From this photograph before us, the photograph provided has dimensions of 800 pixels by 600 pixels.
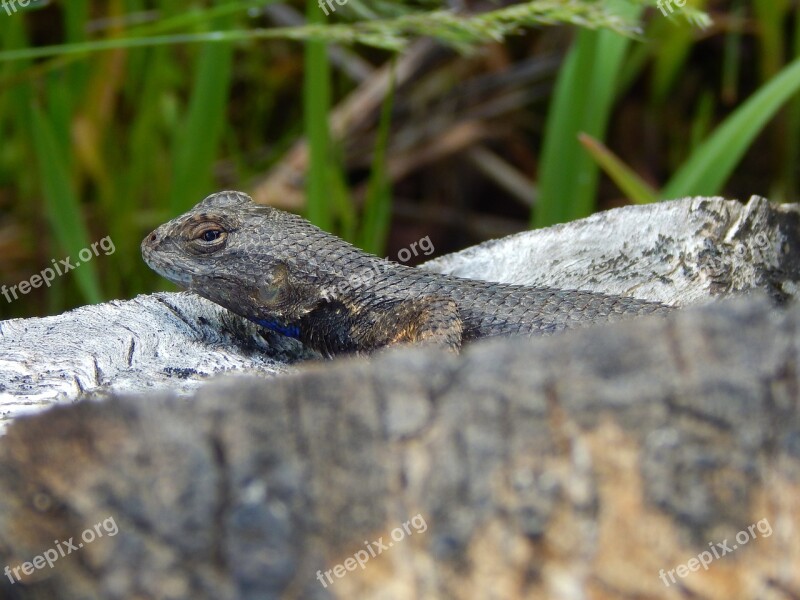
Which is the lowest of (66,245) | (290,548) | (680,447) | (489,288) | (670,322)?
(66,245)

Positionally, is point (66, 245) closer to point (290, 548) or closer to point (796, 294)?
point (796, 294)

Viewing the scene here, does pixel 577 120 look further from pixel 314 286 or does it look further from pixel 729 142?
pixel 314 286

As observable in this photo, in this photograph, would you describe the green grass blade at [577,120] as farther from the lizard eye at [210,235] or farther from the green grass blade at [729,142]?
the lizard eye at [210,235]

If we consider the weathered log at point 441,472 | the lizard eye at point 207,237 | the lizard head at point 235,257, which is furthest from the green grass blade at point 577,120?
the weathered log at point 441,472

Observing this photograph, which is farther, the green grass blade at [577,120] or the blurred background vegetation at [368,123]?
the blurred background vegetation at [368,123]

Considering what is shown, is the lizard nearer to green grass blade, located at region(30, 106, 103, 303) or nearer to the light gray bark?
the light gray bark

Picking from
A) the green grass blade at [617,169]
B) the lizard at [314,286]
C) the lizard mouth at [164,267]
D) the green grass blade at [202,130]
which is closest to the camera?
the lizard at [314,286]

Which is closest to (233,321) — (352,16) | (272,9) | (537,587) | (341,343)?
(341,343)

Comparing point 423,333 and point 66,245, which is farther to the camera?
point 66,245
